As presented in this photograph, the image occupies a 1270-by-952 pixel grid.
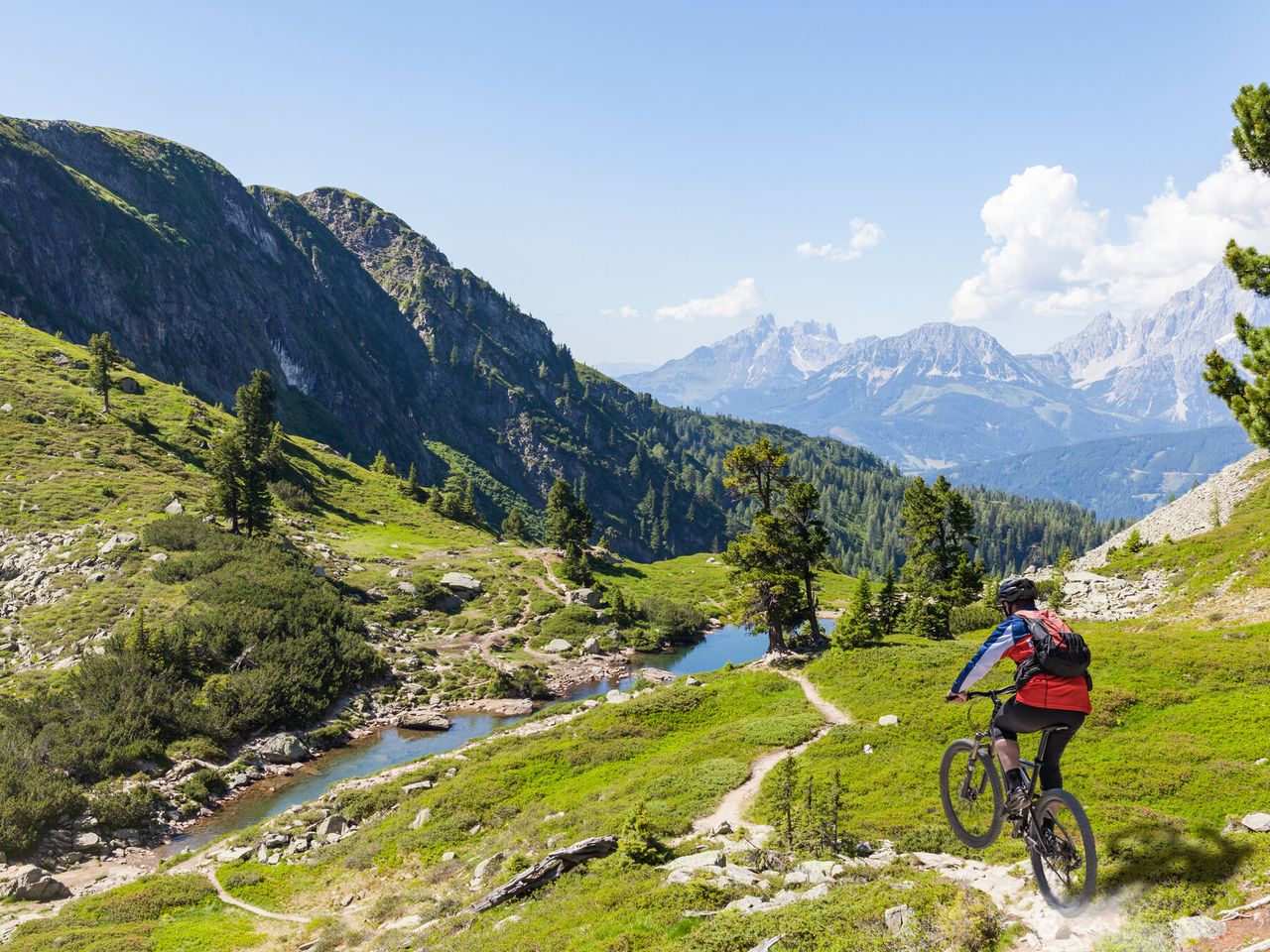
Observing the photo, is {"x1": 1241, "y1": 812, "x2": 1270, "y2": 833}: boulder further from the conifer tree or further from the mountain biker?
the conifer tree

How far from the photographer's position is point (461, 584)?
86.4 meters

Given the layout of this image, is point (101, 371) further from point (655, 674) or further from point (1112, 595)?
point (1112, 595)

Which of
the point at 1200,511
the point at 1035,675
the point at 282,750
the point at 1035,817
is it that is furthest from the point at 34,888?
the point at 1200,511

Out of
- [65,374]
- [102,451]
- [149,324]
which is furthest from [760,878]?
[149,324]

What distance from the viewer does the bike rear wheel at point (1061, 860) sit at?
9.22 metres

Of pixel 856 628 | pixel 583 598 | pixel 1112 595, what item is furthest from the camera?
pixel 583 598

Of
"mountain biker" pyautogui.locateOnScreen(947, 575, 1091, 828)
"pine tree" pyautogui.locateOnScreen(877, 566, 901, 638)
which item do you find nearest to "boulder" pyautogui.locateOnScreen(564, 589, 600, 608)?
"pine tree" pyautogui.locateOnScreen(877, 566, 901, 638)

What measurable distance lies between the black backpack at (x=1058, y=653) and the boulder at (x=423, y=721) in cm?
5518

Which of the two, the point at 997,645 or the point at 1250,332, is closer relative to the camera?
the point at 997,645

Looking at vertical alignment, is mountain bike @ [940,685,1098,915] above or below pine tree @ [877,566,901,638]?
above

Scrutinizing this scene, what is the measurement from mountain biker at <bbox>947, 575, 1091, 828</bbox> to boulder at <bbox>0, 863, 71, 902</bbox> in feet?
128

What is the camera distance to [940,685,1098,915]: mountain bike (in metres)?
9.35

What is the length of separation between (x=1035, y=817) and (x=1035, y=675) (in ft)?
7.40

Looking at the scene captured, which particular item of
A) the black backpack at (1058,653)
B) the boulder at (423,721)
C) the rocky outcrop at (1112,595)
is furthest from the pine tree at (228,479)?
the rocky outcrop at (1112,595)
